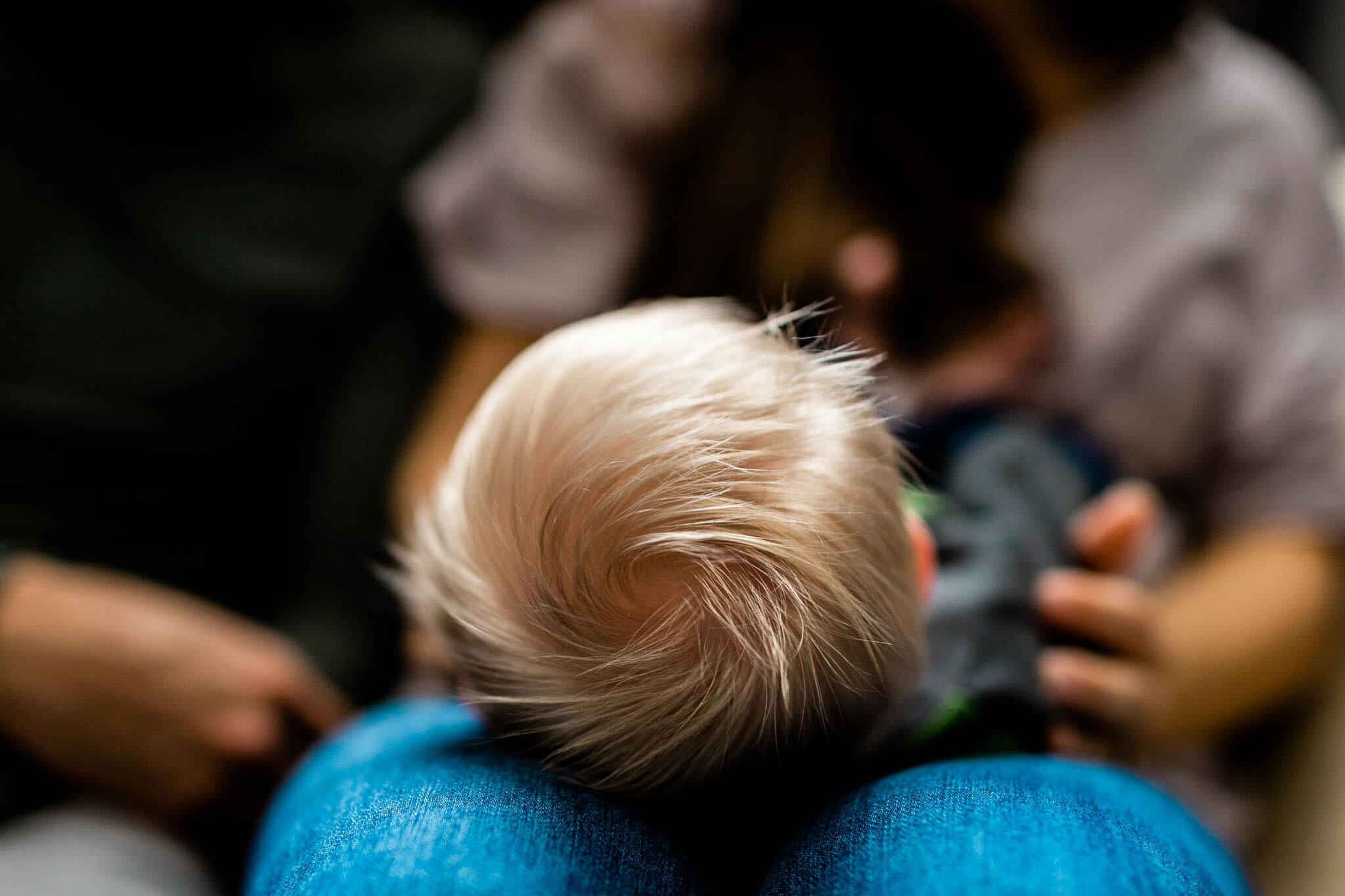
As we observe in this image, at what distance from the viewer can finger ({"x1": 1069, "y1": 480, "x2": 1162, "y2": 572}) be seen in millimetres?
532

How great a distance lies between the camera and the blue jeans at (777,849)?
0.95 feet

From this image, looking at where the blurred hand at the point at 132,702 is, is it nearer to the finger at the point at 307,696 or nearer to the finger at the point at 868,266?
the finger at the point at 307,696

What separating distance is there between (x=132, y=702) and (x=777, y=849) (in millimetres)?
462

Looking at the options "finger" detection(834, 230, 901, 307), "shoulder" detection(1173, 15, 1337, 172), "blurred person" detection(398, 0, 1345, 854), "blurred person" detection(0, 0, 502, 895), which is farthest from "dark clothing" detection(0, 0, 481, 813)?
"shoulder" detection(1173, 15, 1337, 172)

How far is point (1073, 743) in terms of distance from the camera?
491 millimetres

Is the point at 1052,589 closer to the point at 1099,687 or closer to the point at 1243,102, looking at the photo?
the point at 1099,687

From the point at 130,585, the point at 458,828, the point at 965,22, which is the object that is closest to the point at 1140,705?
the point at 458,828

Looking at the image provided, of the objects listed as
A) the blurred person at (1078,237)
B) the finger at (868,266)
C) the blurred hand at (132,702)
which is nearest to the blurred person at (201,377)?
the blurred hand at (132,702)

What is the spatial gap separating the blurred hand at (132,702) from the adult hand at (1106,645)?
0.50 m

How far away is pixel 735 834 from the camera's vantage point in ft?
1.26

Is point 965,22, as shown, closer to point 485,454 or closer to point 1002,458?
point 1002,458

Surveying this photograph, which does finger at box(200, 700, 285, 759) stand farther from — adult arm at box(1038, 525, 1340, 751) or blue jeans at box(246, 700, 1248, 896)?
adult arm at box(1038, 525, 1340, 751)

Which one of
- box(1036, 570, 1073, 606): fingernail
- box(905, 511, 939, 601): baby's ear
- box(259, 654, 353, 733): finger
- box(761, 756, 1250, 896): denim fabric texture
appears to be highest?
box(905, 511, 939, 601): baby's ear

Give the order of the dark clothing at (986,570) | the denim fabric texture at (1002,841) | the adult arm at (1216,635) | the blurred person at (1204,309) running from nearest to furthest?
the denim fabric texture at (1002,841), the dark clothing at (986,570), the adult arm at (1216,635), the blurred person at (1204,309)
